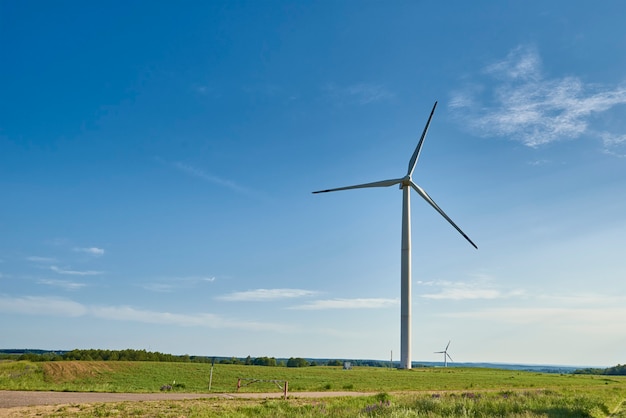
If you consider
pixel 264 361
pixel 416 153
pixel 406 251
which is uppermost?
pixel 416 153

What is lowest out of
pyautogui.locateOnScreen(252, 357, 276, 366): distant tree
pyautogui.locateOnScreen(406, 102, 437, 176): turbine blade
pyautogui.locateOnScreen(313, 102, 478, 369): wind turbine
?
pyautogui.locateOnScreen(252, 357, 276, 366): distant tree

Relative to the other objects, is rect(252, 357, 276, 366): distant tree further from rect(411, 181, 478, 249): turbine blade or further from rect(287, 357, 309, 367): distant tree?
rect(411, 181, 478, 249): turbine blade

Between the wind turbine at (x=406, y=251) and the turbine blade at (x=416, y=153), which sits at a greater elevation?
the turbine blade at (x=416, y=153)

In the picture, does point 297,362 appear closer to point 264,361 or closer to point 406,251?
point 264,361

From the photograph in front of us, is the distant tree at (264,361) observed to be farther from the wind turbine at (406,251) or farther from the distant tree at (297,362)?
the wind turbine at (406,251)

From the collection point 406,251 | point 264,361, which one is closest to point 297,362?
point 264,361

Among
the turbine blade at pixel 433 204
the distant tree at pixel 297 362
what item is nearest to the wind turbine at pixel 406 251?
the turbine blade at pixel 433 204

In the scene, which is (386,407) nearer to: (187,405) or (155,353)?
(187,405)

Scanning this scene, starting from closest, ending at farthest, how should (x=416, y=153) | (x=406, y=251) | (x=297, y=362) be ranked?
(x=406, y=251) < (x=416, y=153) < (x=297, y=362)

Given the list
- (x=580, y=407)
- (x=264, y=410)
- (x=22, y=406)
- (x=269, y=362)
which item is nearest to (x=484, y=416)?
(x=580, y=407)

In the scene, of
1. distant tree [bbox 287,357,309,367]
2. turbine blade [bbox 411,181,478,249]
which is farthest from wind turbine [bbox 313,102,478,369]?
distant tree [bbox 287,357,309,367]

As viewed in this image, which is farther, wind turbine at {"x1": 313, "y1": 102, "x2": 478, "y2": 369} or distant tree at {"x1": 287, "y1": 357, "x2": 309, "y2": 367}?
distant tree at {"x1": 287, "y1": 357, "x2": 309, "y2": 367}

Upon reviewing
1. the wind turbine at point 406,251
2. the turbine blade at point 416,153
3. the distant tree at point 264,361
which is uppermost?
the turbine blade at point 416,153

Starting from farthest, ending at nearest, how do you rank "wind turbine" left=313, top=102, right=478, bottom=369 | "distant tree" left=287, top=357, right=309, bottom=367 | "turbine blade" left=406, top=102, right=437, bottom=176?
"distant tree" left=287, top=357, right=309, bottom=367, "turbine blade" left=406, top=102, right=437, bottom=176, "wind turbine" left=313, top=102, right=478, bottom=369
